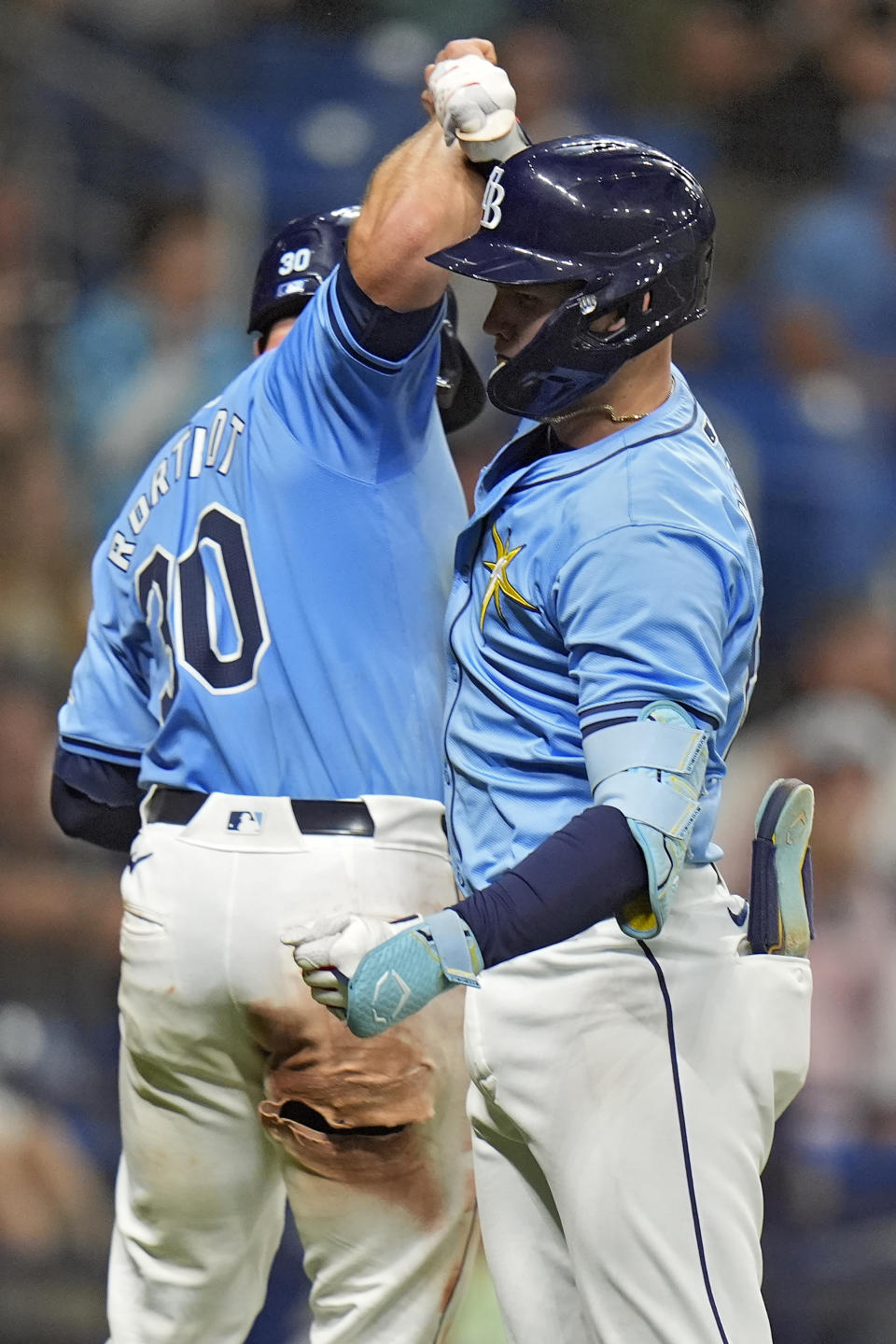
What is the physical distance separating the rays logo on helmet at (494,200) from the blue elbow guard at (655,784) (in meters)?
0.56

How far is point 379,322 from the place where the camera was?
167cm

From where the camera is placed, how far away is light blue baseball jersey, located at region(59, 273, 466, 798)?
71.8 inches

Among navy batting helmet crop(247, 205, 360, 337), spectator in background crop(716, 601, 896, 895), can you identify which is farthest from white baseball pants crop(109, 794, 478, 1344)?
spectator in background crop(716, 601, 896, 895)

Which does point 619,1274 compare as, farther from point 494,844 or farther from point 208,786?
point 208,786

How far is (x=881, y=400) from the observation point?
3518 millimetres

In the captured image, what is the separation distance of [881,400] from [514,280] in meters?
2.28

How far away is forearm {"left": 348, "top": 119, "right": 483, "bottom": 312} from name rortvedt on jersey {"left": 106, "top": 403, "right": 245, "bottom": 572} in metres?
0.35

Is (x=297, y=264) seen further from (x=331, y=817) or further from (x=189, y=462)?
(x=331, y=817)

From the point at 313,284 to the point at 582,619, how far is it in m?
0.93

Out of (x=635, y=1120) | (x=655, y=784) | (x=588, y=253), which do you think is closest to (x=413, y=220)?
(x=588, y=253)

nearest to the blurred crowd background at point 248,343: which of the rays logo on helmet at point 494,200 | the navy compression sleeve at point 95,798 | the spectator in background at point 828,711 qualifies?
the spectator in background at point 828,711

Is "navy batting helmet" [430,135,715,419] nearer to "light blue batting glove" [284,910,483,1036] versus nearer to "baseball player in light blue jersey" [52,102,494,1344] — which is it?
"baseball player in light blue jersey" [52,102,494,1344]

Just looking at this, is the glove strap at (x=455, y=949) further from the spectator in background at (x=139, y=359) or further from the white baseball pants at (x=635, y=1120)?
the spectator in background at (x=139, y=359)

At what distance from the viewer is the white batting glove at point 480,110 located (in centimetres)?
163
